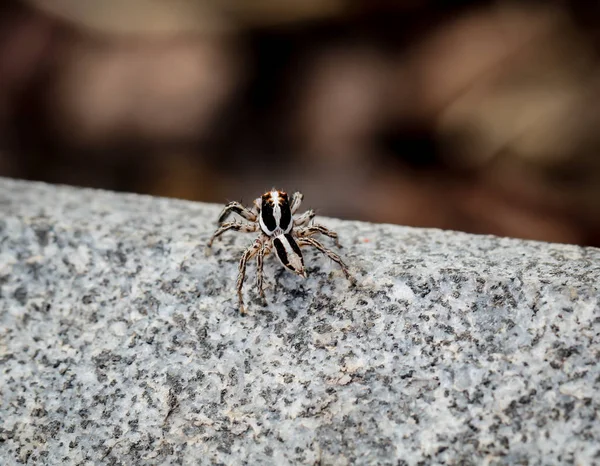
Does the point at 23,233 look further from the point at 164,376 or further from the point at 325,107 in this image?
the point at 325,107

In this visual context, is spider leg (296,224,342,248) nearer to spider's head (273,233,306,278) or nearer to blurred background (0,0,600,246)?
spider's head (273,233,306,278)

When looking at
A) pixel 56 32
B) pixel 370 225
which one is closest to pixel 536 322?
pixel 370 225

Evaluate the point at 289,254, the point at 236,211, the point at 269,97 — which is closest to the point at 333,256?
the point at 289,254

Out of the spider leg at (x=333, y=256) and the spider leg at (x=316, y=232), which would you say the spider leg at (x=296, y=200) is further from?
the spider leg at (x=333, y=256)

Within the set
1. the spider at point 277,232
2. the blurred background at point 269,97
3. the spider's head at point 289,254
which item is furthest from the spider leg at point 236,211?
the blurred background at point 269,97

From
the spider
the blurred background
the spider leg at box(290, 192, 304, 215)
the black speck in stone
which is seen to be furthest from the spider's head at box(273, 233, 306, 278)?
the blurred background

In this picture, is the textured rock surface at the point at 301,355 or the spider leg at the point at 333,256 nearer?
the textured rock surface at the point at 301,355

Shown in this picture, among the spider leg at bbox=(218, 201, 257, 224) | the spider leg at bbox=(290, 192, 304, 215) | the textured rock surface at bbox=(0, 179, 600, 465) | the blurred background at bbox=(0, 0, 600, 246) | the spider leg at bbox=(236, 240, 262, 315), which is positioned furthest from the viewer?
the blurred background at bbox=(0, 0, 600, 246)
